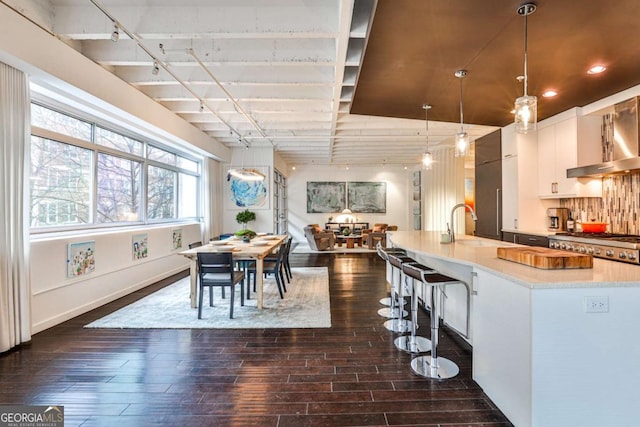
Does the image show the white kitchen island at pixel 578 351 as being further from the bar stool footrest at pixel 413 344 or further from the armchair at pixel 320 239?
the armchair at pixel 320 239

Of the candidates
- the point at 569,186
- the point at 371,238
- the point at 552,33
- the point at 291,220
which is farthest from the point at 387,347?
the point at 291,220

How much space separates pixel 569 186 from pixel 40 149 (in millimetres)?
6977

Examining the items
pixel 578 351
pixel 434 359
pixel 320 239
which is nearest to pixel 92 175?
pixel 434 359

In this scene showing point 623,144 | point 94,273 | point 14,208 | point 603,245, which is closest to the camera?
point 14,208

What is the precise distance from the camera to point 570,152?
439 centimetres

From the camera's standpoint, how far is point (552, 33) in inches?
100

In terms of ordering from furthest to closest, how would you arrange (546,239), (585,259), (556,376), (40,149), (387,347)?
(546,239)
(40,149)
(387,347)
(585,259)
(556,376)

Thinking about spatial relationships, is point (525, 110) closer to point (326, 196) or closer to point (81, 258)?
point (81, 258)

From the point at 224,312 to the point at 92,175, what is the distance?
9.12 ft

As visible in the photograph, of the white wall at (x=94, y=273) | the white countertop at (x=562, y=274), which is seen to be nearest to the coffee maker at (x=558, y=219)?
the white countertop at (x=562, y=274)

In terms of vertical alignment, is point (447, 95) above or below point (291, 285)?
above

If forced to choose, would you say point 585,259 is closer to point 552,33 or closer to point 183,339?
point 552,33

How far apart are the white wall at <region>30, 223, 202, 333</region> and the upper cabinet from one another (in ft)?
19.1

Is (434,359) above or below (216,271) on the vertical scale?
below
